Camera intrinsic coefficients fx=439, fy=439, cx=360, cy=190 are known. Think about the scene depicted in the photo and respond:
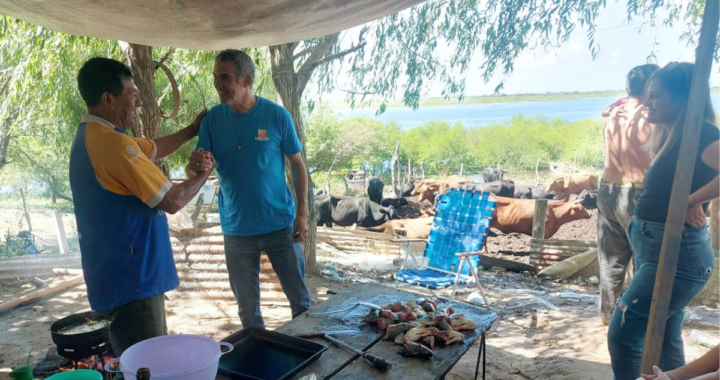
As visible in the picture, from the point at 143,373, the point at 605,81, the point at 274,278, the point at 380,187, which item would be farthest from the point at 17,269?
the point at 605,81

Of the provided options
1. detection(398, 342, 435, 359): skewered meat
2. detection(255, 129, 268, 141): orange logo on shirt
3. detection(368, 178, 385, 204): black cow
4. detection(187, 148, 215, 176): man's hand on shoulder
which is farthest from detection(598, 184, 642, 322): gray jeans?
detection(368, 178, 385, 204): black cow

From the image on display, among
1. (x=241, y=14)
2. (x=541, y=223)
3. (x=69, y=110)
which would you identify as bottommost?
(x=541, y=223)

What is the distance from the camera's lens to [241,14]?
2.14 meters

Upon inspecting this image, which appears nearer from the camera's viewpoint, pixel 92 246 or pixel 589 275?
pixel 92 246

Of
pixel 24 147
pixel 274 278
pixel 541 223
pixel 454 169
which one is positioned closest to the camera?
pixel 274 278

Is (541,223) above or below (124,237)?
below

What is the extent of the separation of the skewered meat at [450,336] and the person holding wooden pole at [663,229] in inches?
30.1

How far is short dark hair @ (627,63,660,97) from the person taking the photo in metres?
3.38

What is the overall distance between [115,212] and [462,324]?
1.65 meters

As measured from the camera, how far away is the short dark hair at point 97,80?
1.83 m

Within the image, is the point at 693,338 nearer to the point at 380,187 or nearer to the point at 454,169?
the point at 380,187

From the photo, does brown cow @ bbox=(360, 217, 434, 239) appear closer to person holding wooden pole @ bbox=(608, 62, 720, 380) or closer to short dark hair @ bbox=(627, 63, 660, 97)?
short dark hair @ bbox=(627, 63, 660, 97)

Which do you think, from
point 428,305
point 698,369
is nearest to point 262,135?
point 428,305

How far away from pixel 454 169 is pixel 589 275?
23.4 meters
